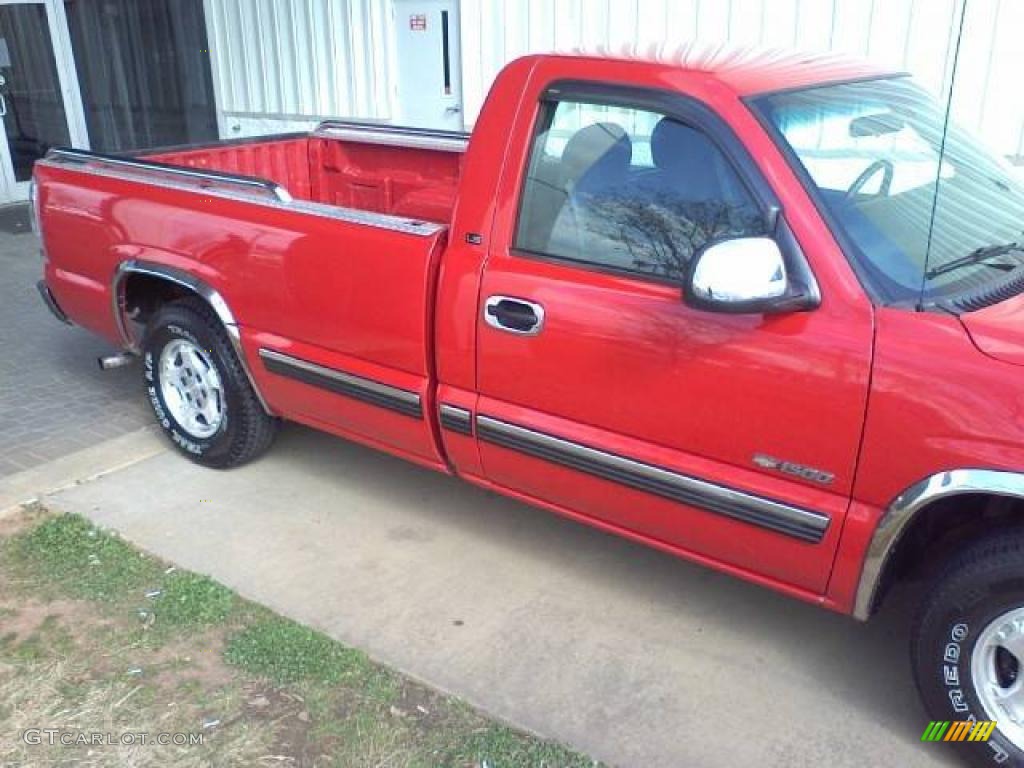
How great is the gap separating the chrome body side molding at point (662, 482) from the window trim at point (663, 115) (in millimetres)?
586

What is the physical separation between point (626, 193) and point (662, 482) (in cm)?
93

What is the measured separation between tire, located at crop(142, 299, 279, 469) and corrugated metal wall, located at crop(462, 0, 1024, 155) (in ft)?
10.1

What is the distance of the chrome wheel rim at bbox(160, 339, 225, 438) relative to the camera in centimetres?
453

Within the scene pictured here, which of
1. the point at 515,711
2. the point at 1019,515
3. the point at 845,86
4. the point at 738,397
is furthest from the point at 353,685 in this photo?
the point at 845,86

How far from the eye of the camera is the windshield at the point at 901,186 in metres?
2.72

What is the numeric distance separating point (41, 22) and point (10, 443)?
7778 millimetres

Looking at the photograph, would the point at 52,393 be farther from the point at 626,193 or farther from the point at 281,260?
the point at 626,193

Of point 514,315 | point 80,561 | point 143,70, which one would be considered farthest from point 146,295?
point 143,70

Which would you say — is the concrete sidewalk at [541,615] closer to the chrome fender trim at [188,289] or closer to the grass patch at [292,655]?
the grass patch at [292,655]

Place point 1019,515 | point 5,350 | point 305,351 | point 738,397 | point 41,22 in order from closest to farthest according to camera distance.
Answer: point 1019,515 → point 738,397 → point 305,351 → point 5,350 → point 41,22

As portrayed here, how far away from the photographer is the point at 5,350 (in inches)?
246

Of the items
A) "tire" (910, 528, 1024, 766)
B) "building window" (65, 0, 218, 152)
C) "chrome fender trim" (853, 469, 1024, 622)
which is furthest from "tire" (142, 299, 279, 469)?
"building window" (65, 0, 218, 152)

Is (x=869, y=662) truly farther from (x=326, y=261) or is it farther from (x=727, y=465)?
(x=326, y=261)

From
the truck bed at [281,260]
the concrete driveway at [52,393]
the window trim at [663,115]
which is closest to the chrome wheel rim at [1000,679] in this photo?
the window trim at [663,115]
